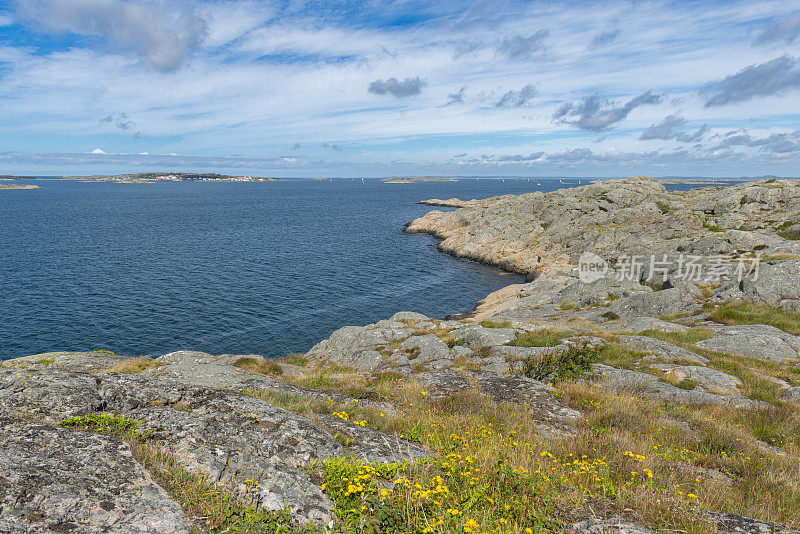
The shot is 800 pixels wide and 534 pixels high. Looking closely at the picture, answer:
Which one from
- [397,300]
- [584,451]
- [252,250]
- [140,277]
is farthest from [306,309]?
[584,451]

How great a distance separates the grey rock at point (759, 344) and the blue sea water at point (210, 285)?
1234 inches

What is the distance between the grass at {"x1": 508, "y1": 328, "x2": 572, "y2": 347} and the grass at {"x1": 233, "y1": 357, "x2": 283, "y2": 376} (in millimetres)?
13428

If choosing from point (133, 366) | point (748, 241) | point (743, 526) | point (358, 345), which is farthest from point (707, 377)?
point (748, 241)

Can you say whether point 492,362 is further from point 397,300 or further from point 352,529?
point 397,300

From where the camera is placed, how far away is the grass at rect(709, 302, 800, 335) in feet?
80.0

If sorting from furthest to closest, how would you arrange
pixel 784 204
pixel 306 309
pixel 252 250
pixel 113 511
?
pixel 252 250
pixel 784 204
pixel 306 309
pixel 113 511

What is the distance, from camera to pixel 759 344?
21078 mm

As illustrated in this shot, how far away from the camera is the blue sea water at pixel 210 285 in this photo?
3941 centimetres

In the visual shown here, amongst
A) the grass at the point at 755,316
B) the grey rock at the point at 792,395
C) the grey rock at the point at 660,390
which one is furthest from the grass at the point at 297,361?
the grass at the point at 755,316

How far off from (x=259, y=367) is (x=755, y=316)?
105 ft

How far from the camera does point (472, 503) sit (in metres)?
5.52

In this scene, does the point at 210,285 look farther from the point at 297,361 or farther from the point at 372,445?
the point at 372,445

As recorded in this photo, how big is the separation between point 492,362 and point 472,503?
48.4ft

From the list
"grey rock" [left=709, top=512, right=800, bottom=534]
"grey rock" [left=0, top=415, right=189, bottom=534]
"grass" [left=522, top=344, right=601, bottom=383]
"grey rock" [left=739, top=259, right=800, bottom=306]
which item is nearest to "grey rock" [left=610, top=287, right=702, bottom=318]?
"grey rock" [left=739, top=259, right=800, bottom=306]
